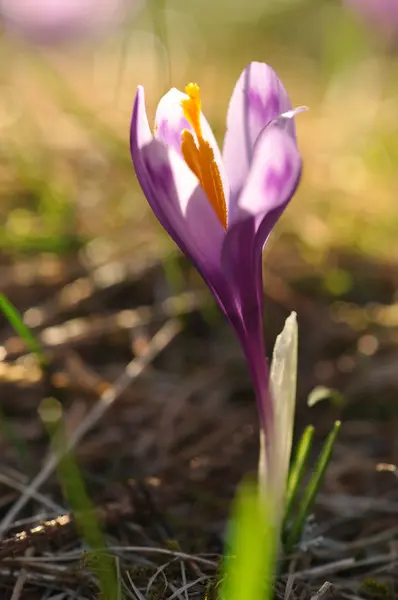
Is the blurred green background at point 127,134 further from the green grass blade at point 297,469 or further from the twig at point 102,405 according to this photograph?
the green grass blade at point 297,469

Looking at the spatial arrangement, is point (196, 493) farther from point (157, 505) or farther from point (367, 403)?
point (367, 403)

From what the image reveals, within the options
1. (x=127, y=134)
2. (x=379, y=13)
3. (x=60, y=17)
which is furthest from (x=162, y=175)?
(x=60, y=17)

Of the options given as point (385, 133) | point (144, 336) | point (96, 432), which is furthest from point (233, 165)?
point (385, 133)

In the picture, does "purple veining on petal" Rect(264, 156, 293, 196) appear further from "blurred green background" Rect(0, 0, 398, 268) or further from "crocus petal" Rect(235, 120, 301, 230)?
"blurred green background" Rect(0, 0, 398, 268)

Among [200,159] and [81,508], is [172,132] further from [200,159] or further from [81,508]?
[81,508]

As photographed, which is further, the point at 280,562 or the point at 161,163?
the point at 280,562
